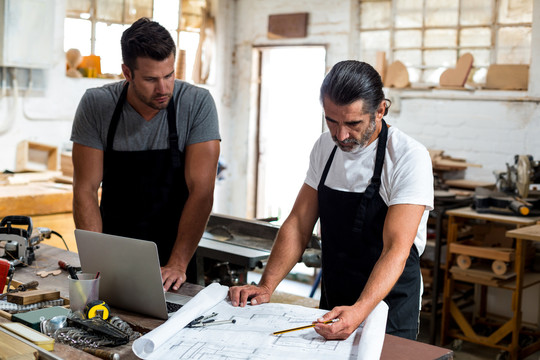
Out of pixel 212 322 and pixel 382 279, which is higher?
pixel 382 279

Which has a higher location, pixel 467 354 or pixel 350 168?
pixel 350 168

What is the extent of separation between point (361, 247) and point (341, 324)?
53cm

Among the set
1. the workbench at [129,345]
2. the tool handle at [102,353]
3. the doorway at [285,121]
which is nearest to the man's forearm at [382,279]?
the workbench at [129,345]

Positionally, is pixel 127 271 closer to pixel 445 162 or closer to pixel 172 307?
pixel 172 307

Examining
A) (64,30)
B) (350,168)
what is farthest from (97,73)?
(350,168)

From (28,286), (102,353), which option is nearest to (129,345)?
(102,353)

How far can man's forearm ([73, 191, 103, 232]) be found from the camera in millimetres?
2500

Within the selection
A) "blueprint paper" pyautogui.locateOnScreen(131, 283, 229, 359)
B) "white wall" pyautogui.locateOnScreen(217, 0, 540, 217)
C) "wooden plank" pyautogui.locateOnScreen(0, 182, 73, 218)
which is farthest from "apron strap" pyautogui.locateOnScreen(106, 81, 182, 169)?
"white wall" pyautogui.locateOnScreen(217, 0, 540, 217)

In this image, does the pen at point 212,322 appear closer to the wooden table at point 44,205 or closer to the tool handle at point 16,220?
the tool handle at point 16,220

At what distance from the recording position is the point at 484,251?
4.58m

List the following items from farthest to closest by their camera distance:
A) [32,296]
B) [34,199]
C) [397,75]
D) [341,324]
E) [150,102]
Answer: [397,75], [34,199], [150,102], [32,296], [341,324]

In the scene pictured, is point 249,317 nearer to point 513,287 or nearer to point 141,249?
point 141,249

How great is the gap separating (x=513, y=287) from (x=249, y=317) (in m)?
3.16

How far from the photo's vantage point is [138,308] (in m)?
1.96
